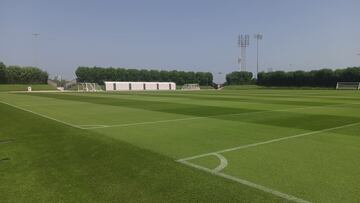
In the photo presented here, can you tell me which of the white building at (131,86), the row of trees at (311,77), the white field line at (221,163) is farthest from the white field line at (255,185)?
the row of trees at (311,77)

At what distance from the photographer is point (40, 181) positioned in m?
6.68

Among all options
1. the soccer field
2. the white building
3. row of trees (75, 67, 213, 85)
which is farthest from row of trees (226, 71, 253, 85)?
the soccer field

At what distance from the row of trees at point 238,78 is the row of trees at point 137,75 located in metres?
8.71

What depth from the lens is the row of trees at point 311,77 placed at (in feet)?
336

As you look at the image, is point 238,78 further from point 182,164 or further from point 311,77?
point 182,164

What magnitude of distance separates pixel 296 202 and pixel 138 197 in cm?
255

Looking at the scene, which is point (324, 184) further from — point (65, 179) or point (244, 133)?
point (244, 133)

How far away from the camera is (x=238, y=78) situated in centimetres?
15300

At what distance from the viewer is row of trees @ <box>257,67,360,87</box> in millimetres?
102356

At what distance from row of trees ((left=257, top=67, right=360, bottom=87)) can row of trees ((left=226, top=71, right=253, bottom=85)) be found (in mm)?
20304

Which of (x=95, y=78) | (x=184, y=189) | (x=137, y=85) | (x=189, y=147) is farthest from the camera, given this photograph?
(x=95, y=78)

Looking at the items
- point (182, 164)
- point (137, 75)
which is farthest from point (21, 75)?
point (182, 164)

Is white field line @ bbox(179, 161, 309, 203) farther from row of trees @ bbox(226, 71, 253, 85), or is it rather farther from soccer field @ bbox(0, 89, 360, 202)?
row of trees @ bbox(226, 71, 253, 85)

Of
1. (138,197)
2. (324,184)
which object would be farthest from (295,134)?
(138,197)
